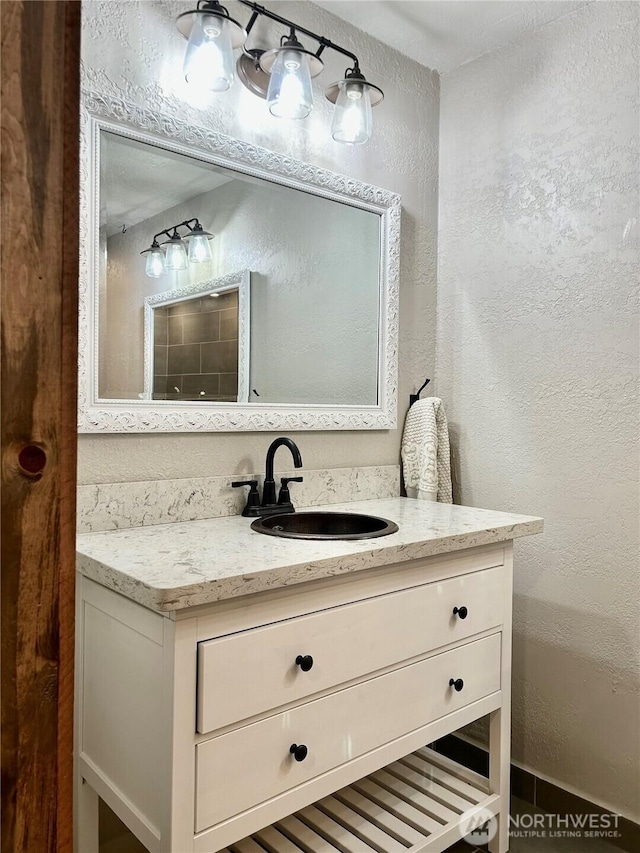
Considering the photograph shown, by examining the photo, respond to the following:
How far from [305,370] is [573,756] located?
1426 mm

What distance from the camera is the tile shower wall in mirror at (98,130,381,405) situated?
1.58 metres

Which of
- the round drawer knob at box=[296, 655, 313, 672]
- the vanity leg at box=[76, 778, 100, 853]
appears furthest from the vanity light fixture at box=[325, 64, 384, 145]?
the vanity leg at box=[76, 778, 100, 853]

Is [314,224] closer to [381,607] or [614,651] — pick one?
[381,607]

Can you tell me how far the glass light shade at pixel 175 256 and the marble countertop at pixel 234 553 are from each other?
0.68 metres

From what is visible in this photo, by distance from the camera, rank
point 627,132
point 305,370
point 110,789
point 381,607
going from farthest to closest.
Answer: point 305,370 → point 627,132 → point 381,607 → point 110,789

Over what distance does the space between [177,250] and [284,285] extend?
36 cm

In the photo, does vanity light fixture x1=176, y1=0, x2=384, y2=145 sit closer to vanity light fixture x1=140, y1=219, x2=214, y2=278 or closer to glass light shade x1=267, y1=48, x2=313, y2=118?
glass light shade x1=267, y1=48, x2=313, y2=118

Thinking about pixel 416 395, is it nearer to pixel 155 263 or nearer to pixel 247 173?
pixel 247 173

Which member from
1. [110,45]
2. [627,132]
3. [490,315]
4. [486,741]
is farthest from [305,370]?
[486,741]

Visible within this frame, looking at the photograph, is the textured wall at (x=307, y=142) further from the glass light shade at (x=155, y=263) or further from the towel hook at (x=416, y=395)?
the glass light shade at (x=155, y=263)

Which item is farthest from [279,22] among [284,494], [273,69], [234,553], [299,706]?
[299,706]

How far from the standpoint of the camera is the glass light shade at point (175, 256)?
5.44 ft

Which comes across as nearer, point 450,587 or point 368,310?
point 450,587

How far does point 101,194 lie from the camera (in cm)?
154
